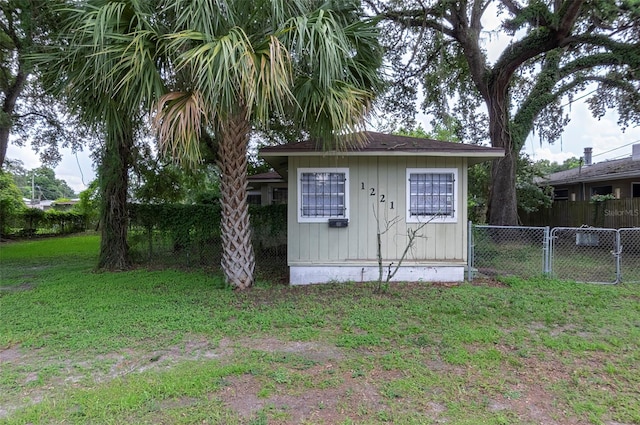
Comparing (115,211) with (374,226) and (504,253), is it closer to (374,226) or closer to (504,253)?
(374,226)

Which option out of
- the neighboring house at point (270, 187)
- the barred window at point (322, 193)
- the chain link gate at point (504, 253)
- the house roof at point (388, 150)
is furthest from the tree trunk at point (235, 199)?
the neighboring house at point (270, 187)

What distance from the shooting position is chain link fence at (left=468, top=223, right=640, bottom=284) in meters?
6.81

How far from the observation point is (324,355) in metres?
3.64

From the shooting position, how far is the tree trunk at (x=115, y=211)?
319 inches

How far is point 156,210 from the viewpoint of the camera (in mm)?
9031

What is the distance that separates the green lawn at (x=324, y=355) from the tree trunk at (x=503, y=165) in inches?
220

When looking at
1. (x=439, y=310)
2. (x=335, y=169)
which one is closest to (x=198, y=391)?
(x=439, y=310)

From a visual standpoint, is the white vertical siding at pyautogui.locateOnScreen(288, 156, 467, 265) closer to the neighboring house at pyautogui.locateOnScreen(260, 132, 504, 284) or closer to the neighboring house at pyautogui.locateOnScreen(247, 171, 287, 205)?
the neighboring house at pyautogui.locateOnScreen(260, 132, 504, 284)

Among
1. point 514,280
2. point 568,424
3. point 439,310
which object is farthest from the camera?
point 514,280

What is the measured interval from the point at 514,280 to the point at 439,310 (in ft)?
8.15

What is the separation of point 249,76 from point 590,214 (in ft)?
44.4

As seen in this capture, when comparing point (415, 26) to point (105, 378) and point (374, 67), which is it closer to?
point (374, 67)

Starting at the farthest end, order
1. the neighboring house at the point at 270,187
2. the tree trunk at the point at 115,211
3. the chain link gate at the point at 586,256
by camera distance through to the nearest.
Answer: the neighboring house at the point at 270,187, the tree trunk at the point at 115,211, the chain link gate at the point at 586,256

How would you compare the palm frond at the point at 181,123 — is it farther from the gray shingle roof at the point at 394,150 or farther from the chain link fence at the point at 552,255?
the chain link fence at the point at 552,255
